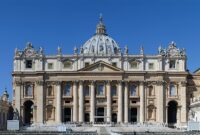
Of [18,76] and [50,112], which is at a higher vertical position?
[18,76]

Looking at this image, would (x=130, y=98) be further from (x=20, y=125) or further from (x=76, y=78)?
(x=20, y=125)

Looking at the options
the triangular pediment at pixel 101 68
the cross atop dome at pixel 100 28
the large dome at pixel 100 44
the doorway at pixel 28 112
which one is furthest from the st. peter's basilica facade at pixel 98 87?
the cross atop dome at pixel 100 28

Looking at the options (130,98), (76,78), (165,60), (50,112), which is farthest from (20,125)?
(165,60)

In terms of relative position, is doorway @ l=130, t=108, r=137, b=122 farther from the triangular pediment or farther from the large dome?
the large dome

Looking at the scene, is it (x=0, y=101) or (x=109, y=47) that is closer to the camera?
(x=0, y=101)

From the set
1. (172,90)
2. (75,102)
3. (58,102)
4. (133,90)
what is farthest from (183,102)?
(58,102)

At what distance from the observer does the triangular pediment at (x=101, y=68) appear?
10919 centimetres

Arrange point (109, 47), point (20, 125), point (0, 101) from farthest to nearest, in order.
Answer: point (109, 47) < point (20, 125) < point (0, 101)

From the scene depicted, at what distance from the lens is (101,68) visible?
360 feet

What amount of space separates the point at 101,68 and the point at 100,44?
23.9 meters

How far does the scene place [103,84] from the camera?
110 meters

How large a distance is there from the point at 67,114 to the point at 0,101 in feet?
58.3

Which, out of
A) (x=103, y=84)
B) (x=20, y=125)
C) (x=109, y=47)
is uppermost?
(x=109, y=47)

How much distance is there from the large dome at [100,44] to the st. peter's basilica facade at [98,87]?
20.0 meters
